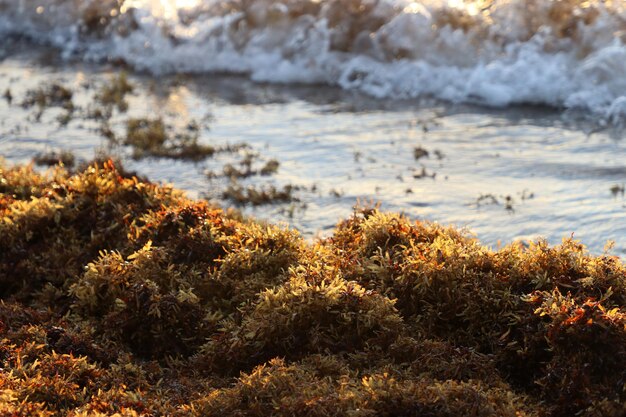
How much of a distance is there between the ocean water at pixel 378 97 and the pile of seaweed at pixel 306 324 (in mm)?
1716

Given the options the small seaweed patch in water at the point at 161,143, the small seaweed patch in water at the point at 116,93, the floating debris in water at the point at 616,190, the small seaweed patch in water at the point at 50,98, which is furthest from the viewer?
the small seaweed patch in water at the point at 116,93

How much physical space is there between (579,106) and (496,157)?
7.11 ft

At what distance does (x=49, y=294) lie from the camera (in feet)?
16.0

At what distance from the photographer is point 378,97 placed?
1059cm

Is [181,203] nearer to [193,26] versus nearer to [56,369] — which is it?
[56,369]

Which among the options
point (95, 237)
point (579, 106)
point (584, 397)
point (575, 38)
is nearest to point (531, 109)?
point (579, 106)

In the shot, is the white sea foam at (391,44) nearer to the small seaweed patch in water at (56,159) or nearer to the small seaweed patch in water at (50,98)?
the small seaweed patch in water at (50,98)

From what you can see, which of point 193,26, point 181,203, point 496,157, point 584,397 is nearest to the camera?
point 584,397

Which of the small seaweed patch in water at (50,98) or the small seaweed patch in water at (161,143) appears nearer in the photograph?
the small seaweed patch in water at (161,143)

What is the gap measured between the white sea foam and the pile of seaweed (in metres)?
5.32

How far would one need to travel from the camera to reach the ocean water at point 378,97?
22.8ft

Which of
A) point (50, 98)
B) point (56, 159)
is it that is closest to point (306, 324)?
point (56, 159)

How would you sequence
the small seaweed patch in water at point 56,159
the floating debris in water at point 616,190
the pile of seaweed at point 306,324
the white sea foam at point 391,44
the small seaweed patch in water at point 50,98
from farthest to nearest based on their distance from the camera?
the small seaweed patch in water at point 50,98 < the white sea foam at point 391,44 < the small seaweed patch in water at point 56,159 < the floating debris in water at point 616,190 < the pile of seaweed at point 306,324

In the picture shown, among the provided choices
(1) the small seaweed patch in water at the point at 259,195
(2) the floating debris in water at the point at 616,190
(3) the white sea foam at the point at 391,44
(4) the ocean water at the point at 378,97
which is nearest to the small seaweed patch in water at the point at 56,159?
(4) the ocean water at the point at 378,97
